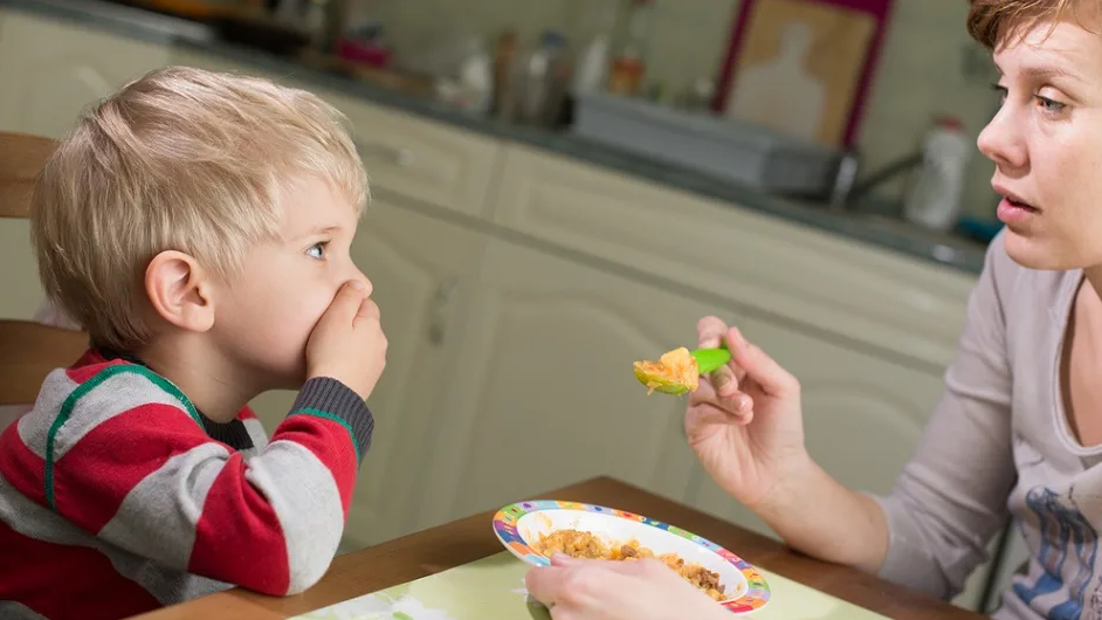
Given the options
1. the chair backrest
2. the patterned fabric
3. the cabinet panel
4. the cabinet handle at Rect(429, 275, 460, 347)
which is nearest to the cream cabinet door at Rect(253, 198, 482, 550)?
the cabinet handle at Rect(429, 275, 460, 347)

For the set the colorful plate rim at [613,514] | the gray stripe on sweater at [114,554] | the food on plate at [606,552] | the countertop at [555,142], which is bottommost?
the gray stripe on sweater at [114,554]

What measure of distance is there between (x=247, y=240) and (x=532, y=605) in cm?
34

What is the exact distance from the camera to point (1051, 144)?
3.70ft

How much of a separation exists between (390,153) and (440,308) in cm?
32

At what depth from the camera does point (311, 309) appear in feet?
3.45

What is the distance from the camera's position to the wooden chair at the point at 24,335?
1.19m

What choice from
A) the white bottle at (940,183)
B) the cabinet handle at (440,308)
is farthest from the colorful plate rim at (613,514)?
the white bottle at (940,183)

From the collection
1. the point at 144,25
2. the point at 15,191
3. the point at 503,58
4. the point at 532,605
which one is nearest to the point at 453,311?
the point at 503,58

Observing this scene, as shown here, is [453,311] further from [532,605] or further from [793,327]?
[532,605]

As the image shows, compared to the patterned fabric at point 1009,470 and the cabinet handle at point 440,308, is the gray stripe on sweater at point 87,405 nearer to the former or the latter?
the patterned fabric at point 1009,470

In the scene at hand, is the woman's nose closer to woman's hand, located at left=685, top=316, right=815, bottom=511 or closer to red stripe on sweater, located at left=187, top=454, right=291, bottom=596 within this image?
woman's hand, located at left=685, top=316, right=815, bottom=511

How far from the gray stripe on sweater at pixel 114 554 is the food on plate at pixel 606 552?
240 millimetres

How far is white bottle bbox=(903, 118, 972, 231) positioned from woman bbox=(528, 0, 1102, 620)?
1.44 meters

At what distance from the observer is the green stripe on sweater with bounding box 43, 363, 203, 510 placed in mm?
943
